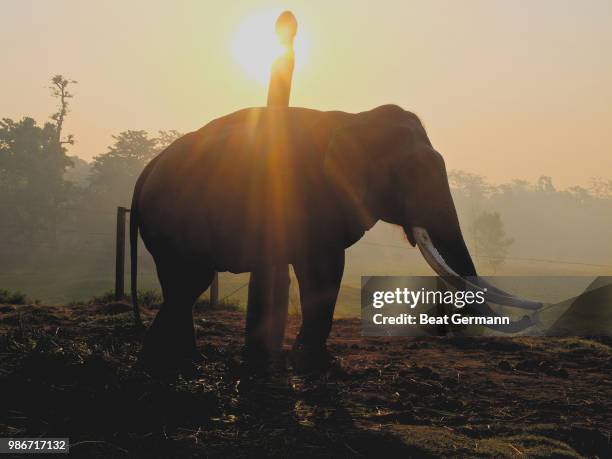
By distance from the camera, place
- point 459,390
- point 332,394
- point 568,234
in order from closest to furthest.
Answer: point 332,394 → point 459,390 → point 568,234

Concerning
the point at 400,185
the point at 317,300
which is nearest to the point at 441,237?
the point at 400,185

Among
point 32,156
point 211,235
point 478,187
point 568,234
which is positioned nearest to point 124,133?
point 32,156

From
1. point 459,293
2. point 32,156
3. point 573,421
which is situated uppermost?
point 32,156

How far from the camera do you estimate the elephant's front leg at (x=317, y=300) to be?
17.9ft

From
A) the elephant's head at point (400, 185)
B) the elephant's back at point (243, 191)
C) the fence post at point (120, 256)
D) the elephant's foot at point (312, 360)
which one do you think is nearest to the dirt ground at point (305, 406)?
the elephant's foot at point (312, 360)

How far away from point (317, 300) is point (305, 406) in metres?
1.18

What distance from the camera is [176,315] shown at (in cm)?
619

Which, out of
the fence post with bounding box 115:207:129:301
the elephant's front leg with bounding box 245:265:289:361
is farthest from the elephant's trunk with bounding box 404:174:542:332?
the fence post with bounding box 115:207:129:301

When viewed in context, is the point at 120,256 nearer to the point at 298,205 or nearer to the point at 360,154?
the point at 298,205

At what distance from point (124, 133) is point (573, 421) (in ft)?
233

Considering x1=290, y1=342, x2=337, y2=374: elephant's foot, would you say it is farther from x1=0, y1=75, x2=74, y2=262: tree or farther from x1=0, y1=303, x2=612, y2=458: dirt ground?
x1=0, y1=75, x2=74, y2=262: tree

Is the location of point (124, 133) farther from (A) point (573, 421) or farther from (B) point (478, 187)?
(B) point (478, 187)

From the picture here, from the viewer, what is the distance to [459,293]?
5.36 metres

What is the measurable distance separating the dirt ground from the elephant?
2.15ft
